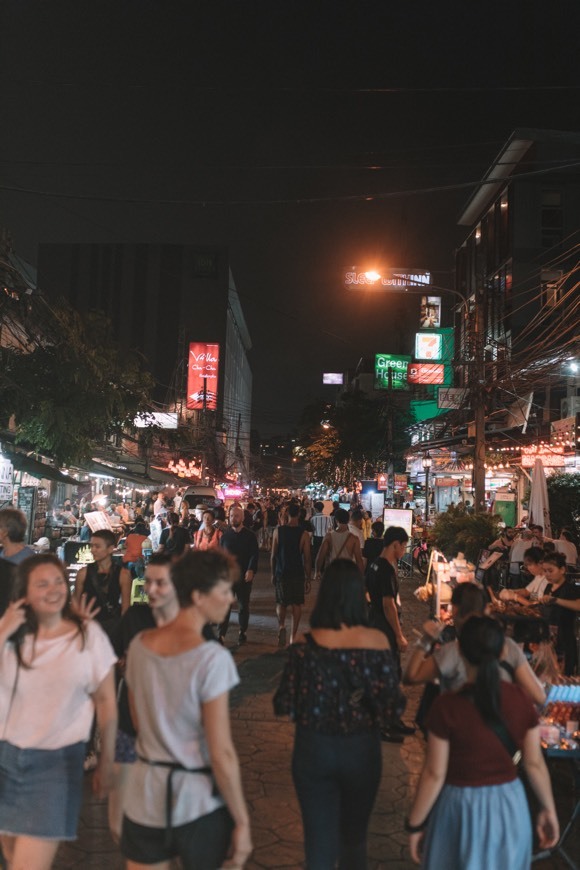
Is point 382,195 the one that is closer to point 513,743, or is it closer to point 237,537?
point 237,537

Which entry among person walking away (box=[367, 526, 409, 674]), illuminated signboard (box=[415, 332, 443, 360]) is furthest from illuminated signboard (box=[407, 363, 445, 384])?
person walking away (box=[367, 526, 409, 674])

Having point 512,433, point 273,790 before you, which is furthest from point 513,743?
point 512,433

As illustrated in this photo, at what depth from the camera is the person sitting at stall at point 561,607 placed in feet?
25.5

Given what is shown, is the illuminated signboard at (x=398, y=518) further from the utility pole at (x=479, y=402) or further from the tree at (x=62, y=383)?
the tree at (x=62, y=383)

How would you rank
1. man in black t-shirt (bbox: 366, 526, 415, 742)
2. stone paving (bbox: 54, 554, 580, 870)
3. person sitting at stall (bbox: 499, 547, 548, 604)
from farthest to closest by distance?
person sitting at stall (bbox: 499, 547, 548, 604) → man in black t-shirt (bbox: 366, 526, 415, 742) → stone paving (bbox: 54, 554, 580, 870)

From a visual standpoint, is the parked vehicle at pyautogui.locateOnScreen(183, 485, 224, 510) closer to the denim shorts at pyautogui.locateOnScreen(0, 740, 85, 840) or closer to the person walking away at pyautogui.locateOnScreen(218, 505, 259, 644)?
the person walking away at pyautogui.locateOnScreen(218, 505, 259, 644)

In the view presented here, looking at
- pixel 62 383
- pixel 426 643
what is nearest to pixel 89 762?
pixel 426 643

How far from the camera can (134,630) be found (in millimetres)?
4188

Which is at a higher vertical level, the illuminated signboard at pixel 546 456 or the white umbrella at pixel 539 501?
the illuminated signboard at pixel 546 456

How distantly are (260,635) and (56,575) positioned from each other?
27.8ft

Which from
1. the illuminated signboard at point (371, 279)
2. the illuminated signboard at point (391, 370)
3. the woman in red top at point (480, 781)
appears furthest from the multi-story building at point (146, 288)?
the woman in red top at point (480, 781)

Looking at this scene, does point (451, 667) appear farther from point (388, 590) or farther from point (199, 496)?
point (199, 496)

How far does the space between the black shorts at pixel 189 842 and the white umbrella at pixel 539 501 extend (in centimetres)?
1319

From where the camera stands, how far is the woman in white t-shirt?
3061 mm
